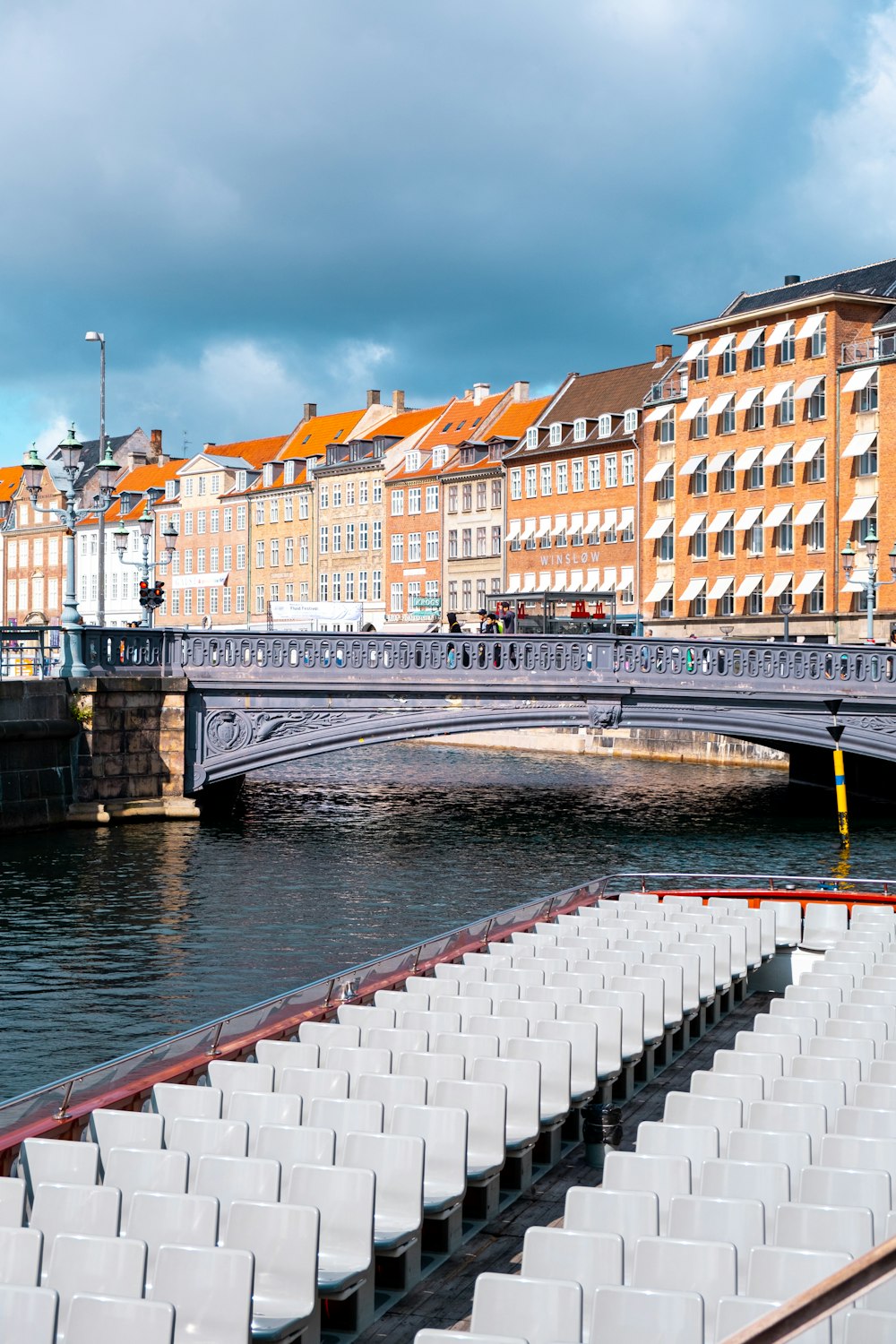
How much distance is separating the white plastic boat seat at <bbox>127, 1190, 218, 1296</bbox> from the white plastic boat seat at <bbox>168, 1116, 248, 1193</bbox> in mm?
1149

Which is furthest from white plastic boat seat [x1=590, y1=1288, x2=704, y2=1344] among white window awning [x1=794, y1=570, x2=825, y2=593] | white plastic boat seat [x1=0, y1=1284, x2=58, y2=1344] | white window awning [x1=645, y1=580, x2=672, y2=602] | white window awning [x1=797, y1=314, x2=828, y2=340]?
white window awning [x1=645, y1=580, x2=672, y2=602]

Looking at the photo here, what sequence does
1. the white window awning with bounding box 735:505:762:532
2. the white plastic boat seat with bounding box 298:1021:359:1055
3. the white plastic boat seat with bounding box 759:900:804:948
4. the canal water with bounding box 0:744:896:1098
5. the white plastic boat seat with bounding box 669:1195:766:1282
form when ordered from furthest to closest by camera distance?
the white window awning with bounding box 735:505:762:532
the canal water with bounding box 0:744:896:1098
the white plastic boat seat with bounding box 759:900:804:948
the white plastic boat seat with bounding box 298:1021:359:1055
the white plastic boat seat with bounding box 669:1195:766:1282

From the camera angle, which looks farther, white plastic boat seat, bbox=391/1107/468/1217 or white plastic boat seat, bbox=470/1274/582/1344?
white plastic boat seat, bbox=391/1107/468/1217

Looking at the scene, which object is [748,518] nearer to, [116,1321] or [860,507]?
[860,507]

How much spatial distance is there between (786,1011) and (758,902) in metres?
6.99

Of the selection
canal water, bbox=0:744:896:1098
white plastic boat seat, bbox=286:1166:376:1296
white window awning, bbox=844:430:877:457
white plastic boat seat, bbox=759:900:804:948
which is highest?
white window awning, bbox=844:430:877:457

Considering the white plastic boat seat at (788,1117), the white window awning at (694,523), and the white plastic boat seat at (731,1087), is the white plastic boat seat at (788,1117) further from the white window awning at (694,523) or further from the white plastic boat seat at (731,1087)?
the white window awning at (694,523)

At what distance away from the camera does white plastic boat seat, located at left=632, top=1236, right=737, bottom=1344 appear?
21.7 feet

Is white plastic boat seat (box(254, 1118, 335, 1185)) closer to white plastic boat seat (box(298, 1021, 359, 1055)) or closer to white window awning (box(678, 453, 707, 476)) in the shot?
white plastic boat seat (box(298, 1021, 359, 1055))

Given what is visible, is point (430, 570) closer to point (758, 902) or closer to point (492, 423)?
point (492, 423)

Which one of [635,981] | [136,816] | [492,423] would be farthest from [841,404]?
[635,981]

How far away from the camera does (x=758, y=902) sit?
1928 cm

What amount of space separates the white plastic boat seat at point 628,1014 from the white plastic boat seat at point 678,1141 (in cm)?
364

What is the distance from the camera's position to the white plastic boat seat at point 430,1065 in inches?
401
